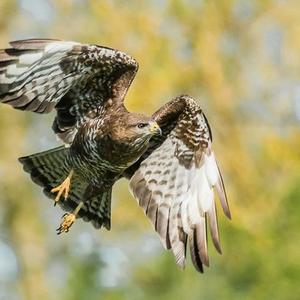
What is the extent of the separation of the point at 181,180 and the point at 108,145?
3.74 ft

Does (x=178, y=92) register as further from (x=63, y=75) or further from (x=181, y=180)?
(x=63, y=75)

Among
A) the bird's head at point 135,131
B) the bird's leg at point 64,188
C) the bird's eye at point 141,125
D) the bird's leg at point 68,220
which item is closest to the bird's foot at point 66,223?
the bird's leg at point 68,220

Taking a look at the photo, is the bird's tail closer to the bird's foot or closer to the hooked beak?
the bird's foot

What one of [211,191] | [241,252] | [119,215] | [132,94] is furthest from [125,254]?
[211,191]

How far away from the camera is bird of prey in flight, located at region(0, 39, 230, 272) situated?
1009 cm

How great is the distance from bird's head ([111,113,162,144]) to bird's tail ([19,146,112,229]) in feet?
1.95

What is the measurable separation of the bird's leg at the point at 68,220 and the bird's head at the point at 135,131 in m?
0.76

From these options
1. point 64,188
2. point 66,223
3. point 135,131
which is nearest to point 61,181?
Answer: point 64,188

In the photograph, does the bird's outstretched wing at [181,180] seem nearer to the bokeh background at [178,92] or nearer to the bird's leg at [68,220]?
the bird's leg at [68,220]

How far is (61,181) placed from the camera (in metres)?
10.9

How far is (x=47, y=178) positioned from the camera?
1088 centimetres

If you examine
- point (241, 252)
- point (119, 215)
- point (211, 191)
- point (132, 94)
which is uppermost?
point (132, 94)

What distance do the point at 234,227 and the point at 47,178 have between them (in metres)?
7.06

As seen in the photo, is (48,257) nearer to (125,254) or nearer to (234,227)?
(125,254)
